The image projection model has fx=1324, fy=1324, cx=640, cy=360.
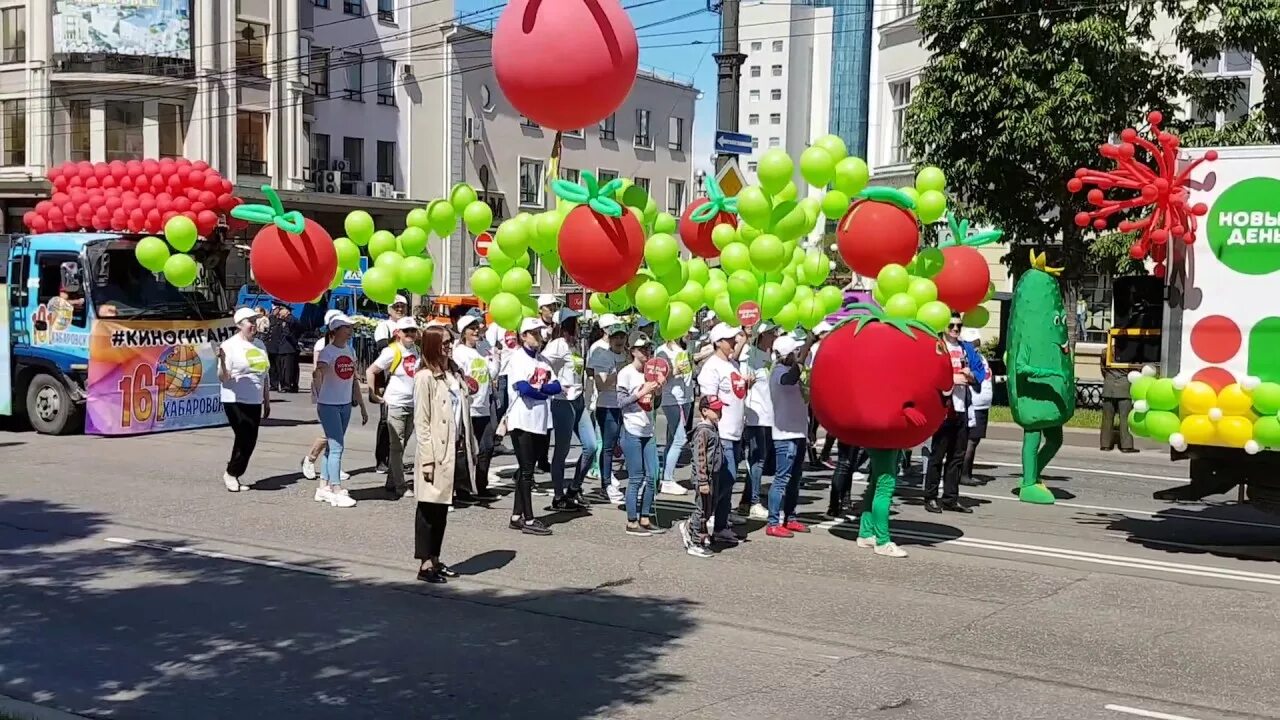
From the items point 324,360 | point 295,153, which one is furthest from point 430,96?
point 324,360

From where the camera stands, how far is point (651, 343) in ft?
38.6

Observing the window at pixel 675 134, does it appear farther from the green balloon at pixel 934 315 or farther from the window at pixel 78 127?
the green balloon at pixel 934 315

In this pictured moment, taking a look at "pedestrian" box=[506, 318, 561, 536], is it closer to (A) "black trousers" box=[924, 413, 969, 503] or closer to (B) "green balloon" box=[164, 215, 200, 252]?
(A) "black trousers" box=[924, 413, 969, 503]

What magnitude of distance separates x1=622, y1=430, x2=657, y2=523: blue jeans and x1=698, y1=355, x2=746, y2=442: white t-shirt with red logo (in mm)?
688

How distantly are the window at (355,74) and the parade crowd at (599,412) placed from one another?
107 ft

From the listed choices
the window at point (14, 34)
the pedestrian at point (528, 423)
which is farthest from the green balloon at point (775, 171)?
the window at point (14, 34)

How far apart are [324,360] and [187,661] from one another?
17.6 feet

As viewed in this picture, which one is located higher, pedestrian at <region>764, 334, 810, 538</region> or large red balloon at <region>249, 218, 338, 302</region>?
large red balloon at <region>249, 218, 338, 302</region>

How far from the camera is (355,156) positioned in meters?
45.4

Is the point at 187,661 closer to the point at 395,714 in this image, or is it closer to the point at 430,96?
the point at 395,714

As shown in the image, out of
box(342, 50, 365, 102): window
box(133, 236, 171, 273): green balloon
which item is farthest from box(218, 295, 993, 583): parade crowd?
box(342, 50, 365, 102): window

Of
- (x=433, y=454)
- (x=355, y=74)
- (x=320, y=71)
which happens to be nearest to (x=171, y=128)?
(x=320, y=71)

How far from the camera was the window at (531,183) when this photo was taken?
50356 millimetres

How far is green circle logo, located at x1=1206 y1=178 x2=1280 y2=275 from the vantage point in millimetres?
9758
